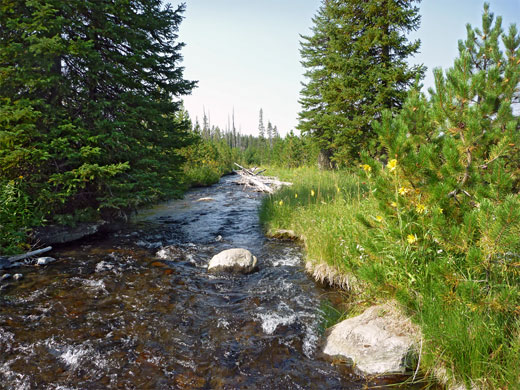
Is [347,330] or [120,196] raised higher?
[120,196]

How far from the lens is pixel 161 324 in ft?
12.1

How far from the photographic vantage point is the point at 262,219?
28.5 feet

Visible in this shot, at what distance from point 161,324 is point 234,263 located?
1987 millimetres

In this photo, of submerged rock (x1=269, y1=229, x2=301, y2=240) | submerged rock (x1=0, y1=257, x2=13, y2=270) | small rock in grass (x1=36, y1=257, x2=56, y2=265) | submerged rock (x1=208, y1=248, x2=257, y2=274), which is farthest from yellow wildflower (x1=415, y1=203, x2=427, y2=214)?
submerged rock (x1=0, y1=257, x2=13, y2=270)

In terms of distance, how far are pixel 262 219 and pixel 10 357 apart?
6426 millimetres

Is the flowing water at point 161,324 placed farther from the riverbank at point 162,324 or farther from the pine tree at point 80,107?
the pine tree at point 80,107

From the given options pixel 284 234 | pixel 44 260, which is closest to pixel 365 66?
pixel 284 234

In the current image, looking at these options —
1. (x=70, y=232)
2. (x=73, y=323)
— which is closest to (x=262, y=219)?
(x=70, y=232)

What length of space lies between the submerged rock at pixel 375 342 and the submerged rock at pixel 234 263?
238 centimetres

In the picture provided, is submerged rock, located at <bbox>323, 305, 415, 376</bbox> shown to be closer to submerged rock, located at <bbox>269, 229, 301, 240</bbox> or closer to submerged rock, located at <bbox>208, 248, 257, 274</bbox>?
submerged rock, located at <bbox>208, 248, 257, 274</bbox>

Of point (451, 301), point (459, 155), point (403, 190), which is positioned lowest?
point (451, 301)

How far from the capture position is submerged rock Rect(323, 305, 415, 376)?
8.78ft

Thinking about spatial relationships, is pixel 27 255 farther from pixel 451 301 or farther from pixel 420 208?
pixel 451 301

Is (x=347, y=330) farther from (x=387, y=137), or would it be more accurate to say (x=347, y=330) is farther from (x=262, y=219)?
(x=262, y=219)
